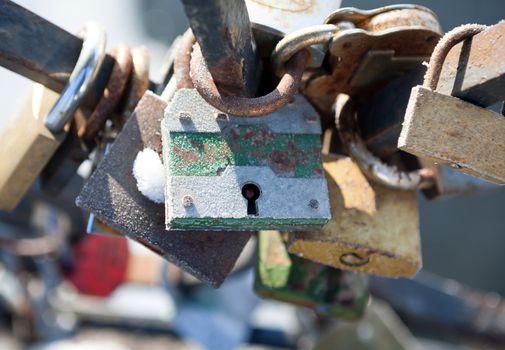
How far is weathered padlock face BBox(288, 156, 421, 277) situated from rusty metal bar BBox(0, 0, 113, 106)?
0.32 metres

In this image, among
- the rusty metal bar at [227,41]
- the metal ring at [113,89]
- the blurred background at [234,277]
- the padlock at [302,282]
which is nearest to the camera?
the rusty metal bar at [227,41]

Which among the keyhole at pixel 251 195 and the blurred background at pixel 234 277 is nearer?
the keyhole at pixel 251 195

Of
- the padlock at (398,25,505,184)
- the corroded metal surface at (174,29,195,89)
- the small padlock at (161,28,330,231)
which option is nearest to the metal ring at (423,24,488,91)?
the padlock at (398,25,505,184)

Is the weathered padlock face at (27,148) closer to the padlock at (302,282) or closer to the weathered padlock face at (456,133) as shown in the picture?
the padlock at (302,282)

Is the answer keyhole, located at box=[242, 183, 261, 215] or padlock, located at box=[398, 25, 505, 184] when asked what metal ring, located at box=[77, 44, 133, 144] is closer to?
keyhole, located at box=[242, 183, 261, 215]

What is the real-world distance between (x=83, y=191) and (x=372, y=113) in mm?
332

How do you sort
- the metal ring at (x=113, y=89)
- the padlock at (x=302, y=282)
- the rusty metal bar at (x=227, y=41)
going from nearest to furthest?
the rusty metal bar at (x=227, y=41)
the metal ring at (x=113, y=89)
the padlock at (x=302, y=282)

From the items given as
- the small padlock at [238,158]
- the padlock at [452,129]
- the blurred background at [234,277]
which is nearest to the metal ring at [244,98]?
the small padlock at [238,158]

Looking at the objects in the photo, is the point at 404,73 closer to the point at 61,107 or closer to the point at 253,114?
the point at 253,114

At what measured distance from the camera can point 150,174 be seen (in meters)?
0.63

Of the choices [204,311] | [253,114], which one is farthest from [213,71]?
[204,311]

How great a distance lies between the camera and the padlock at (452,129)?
525mm

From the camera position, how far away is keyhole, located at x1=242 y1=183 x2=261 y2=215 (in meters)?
0.57

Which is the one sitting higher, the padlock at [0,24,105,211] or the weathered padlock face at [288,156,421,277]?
the padlock at [0,24,105,211]
